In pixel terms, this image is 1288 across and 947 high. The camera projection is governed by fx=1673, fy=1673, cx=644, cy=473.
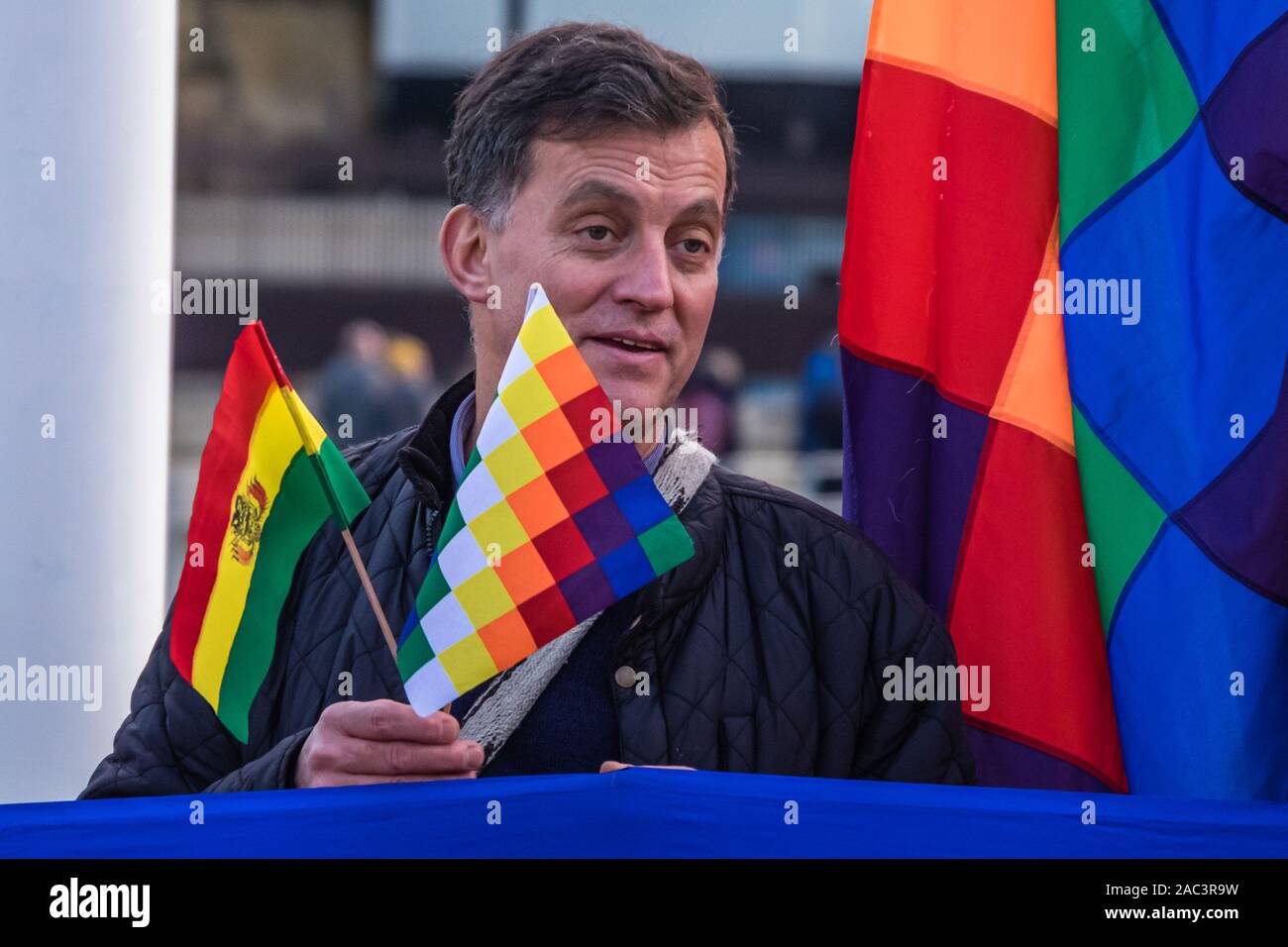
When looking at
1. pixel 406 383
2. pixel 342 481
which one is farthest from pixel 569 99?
pixel 406 383

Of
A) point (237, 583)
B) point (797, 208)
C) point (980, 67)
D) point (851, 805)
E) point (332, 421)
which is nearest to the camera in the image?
point (851, 805)

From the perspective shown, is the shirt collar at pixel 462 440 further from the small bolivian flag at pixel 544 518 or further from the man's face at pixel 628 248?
the small bolivian flag at pixel 544 518

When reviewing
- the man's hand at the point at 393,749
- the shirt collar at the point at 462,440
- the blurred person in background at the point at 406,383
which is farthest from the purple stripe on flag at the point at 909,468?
the blurred person in background at the point at 406,383

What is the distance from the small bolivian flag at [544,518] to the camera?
1.66 meters

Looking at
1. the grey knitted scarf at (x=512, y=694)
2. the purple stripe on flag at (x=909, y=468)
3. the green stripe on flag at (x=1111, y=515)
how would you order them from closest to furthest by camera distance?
1. the grey knitted scarf at (x=512, y=694)
2. the green stripe on flag at (x=1111, y=515)
3. the purple stripe on flag at (x=909, y=468)

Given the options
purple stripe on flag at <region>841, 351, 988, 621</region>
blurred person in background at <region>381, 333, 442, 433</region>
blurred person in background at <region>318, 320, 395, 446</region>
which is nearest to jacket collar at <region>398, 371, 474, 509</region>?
purple stripe on flag at <region>841, 351, 988, 621</region>

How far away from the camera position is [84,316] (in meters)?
2.18

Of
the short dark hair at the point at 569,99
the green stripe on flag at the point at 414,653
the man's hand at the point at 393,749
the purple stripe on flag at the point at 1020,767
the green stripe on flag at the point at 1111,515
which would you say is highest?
the short dark hair at the point at 569,99

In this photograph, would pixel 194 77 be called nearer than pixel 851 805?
No

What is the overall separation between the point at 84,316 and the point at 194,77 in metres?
14.0

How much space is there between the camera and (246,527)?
1.82 meters

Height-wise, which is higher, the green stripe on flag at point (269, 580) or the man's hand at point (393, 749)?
the green stripe on flag at point (269, 580)
